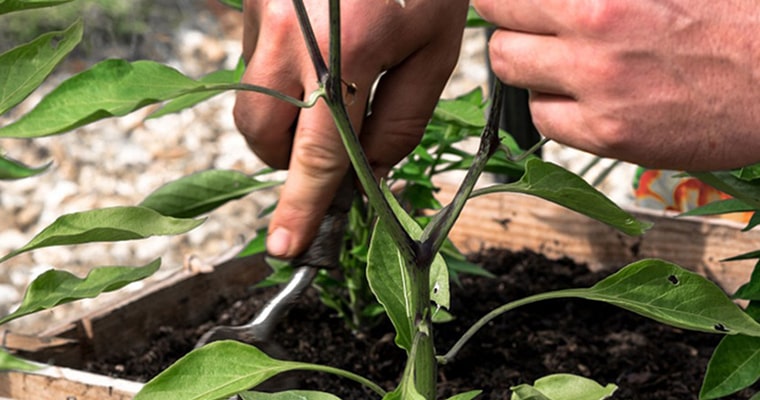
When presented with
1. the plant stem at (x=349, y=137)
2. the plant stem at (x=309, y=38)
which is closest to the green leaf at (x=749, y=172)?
the plant stem at (x=349, y=137)

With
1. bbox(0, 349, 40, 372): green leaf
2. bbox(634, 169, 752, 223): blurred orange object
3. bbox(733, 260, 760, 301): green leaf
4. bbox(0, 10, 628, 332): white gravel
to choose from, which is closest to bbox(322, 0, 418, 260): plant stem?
bbox(0, 349, 40, 372): green leaf

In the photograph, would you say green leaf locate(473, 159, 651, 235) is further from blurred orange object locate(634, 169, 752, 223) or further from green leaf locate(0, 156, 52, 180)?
blurred orange object locate(634, 169, 752, 223)

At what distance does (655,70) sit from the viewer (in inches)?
32.6

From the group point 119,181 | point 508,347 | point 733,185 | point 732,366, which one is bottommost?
point 119,181

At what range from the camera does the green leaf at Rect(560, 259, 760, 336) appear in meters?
0.92

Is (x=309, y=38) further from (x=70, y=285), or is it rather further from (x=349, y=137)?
(x=70, y=285)

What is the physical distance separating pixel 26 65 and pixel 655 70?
51 centimetres

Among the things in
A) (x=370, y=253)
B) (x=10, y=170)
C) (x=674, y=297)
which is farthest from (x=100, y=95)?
(x=674, y=297)

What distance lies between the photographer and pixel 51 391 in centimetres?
127

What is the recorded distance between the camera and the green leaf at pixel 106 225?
90 cm

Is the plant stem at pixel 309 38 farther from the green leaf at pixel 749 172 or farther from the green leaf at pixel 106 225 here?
the green leaf at pixel 749 172

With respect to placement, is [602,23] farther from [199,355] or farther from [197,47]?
[197,47]

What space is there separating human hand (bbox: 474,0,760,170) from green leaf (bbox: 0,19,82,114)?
0.36 m

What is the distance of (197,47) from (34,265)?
49.9 inches
